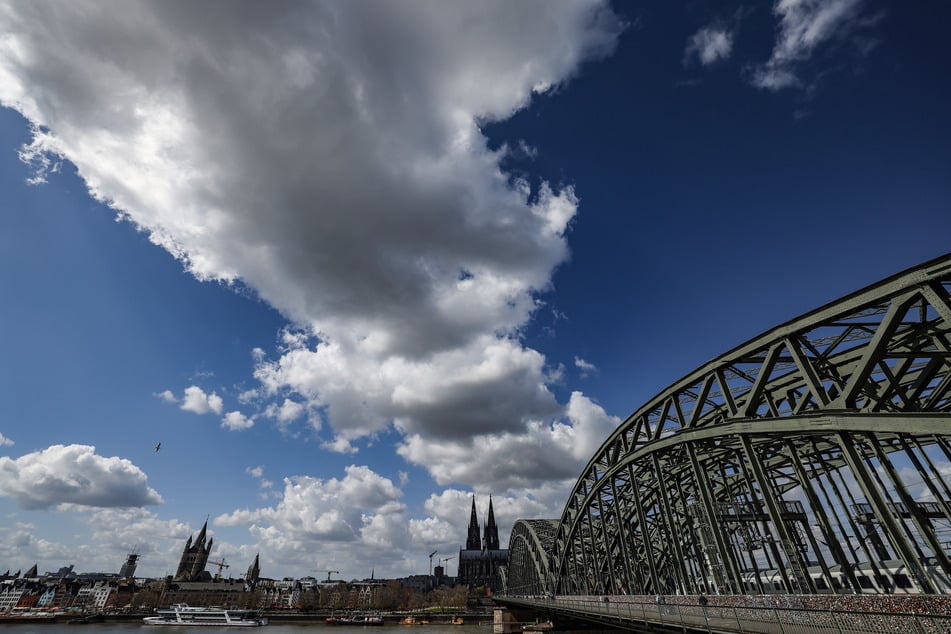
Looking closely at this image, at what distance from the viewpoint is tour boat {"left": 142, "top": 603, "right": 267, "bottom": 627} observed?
330ft

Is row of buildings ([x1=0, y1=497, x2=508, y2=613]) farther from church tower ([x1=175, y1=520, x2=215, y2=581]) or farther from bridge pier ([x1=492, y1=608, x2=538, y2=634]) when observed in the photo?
bridge pier ([x1=492, y1=608, x2=538, y2=634])

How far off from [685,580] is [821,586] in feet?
76.4

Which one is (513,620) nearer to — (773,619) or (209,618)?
(773,619)

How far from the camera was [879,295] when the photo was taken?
1428 centimetres

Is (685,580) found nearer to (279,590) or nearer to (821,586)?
(821,586)

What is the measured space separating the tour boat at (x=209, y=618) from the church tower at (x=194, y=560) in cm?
7918

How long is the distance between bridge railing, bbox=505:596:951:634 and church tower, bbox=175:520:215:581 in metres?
211

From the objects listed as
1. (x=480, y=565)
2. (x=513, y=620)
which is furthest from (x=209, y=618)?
(x=480, y=565)

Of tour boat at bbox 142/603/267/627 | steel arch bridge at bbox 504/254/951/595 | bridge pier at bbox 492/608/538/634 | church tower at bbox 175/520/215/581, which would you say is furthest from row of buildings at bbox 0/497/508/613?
steel arch bridge at bbox 504/254/951/595

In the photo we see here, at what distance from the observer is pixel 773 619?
14.8 metres

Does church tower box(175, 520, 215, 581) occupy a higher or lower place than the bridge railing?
higher

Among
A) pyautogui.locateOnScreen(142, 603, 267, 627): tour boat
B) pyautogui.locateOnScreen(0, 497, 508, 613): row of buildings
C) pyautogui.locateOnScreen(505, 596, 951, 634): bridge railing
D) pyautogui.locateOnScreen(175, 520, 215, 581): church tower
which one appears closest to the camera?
pyautogui.locateOnScreen(505, 596, 951, 634): bridge railing

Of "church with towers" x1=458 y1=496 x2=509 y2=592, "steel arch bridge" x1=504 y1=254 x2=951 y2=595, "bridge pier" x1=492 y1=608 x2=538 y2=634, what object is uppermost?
"church with towers" x1=458 y1=496 x2=509 y2=592

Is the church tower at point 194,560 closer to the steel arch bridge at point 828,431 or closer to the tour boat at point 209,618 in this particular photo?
the tour boat at point 209,618
